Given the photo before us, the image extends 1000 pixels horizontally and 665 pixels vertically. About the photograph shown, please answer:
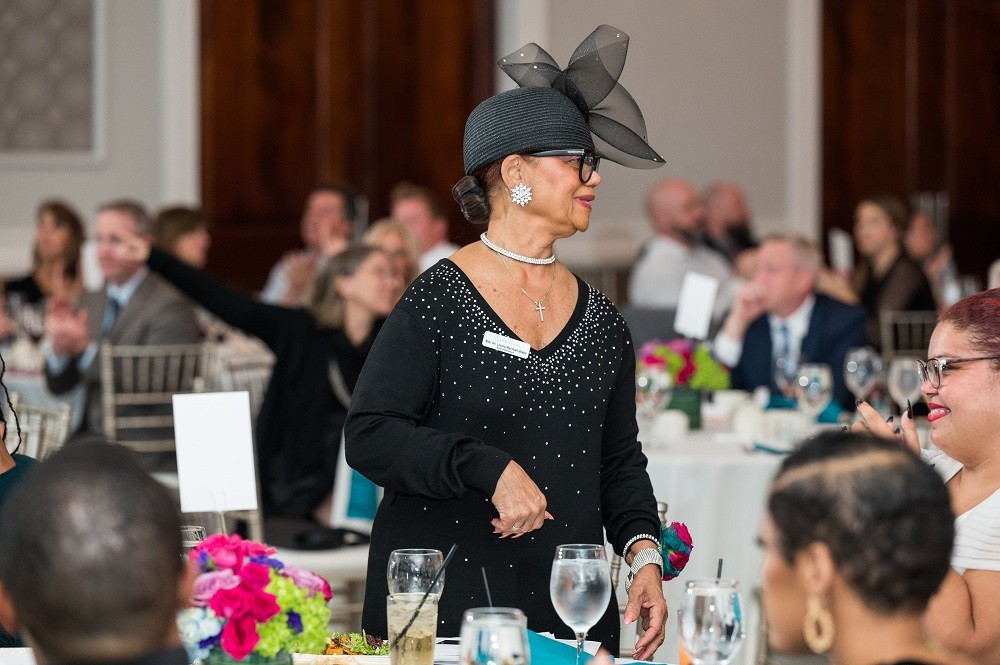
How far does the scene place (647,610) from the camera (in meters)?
2.23

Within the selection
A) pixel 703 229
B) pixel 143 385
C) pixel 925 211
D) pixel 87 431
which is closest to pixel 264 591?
pixel 143 385

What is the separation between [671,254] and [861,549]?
692 centimetres

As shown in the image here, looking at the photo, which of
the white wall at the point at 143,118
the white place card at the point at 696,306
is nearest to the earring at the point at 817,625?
the white place card at the point at 696,306

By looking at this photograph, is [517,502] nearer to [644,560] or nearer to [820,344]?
[644,560]

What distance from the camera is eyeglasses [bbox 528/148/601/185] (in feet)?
7.60

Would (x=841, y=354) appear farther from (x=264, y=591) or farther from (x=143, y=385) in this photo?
(x=264, y=591)

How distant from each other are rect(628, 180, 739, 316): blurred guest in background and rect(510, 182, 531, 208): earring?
5.70 m


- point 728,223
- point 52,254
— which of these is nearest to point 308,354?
point 52,254

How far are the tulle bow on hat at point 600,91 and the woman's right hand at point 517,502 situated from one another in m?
0.61

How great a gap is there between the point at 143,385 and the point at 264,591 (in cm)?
395

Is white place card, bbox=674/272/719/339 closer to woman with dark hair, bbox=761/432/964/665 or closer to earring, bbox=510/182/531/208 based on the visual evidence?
earring, bbox=510/182/531/208

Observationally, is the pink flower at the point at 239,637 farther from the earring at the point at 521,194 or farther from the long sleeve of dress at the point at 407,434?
the earring at the point at 521,194

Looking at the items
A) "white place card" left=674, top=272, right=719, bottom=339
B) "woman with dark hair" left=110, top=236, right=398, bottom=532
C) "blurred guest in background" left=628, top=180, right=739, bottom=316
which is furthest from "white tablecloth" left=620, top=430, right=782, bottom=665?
"blurred guest in background" left=628, top=180, right=739, bottom=316

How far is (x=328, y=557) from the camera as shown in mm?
4102
